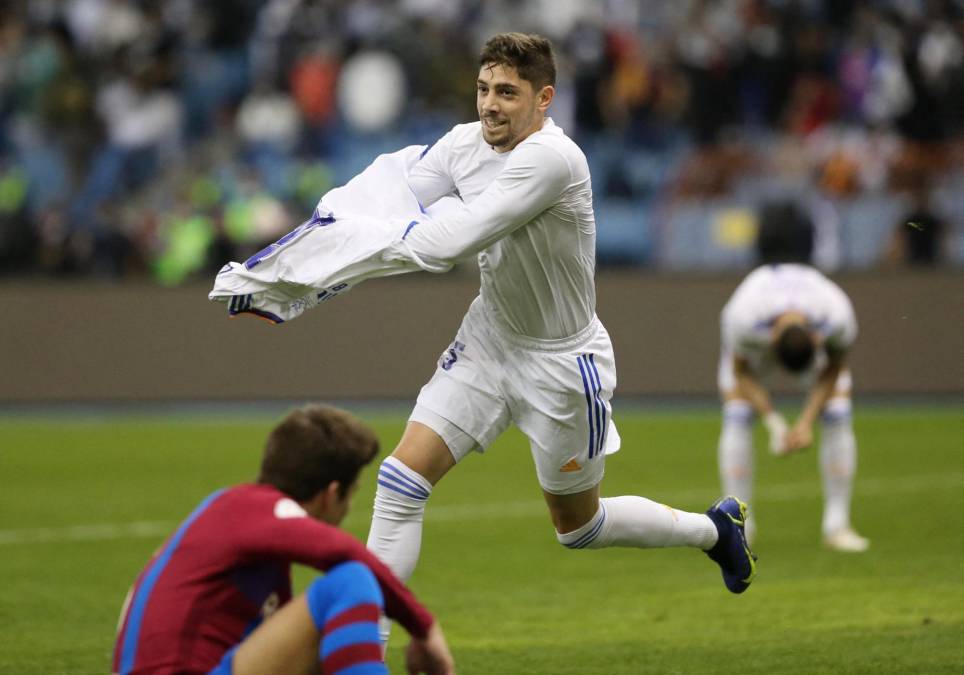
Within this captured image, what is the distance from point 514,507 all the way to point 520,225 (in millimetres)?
6132

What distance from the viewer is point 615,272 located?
17.5 metres

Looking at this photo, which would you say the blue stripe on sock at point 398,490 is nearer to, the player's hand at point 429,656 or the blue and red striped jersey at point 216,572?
the player's hand at point 429,656

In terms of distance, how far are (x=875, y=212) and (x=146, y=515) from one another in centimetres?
895

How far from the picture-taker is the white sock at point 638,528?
6406mm

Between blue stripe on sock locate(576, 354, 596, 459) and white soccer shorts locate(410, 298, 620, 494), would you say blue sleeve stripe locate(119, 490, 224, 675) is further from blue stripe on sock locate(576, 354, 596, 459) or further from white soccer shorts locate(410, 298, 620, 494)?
blue stripe on sock locate(576, 354, 596, 459)

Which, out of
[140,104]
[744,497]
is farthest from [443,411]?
[140,104]

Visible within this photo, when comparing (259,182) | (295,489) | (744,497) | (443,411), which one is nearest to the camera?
(295,489)

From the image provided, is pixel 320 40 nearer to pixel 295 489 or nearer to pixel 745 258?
pixel 745 258

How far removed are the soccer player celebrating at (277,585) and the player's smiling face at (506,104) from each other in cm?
194

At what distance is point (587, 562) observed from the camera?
941 cm

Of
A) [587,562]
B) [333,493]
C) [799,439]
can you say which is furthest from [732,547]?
[333,493]

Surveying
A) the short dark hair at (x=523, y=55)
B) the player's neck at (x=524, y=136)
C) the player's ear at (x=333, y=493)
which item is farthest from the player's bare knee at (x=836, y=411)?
the player's ear at (x=333, y=493)

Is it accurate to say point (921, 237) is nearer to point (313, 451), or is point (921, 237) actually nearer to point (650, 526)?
point (650, 526)

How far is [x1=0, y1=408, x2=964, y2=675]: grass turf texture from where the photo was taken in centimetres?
671
